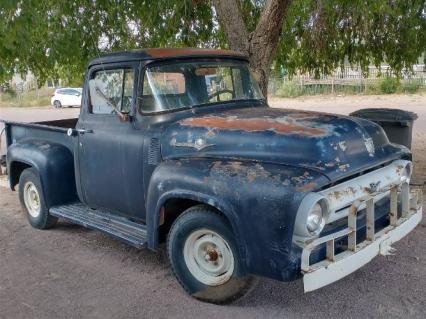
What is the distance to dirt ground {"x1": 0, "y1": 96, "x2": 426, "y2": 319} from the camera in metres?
3.81

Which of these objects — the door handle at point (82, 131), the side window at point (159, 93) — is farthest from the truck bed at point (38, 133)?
the side window at point (159, 93)

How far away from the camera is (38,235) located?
5777mm

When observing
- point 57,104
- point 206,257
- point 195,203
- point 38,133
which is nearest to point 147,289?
point 206,257

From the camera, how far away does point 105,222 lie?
4840 mm

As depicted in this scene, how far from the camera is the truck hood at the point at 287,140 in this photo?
3.63 m

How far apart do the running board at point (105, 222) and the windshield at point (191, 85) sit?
3.40ft

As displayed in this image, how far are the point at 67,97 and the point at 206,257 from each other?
2906cm

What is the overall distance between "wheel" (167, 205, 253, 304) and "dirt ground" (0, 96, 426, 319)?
13 centimetres

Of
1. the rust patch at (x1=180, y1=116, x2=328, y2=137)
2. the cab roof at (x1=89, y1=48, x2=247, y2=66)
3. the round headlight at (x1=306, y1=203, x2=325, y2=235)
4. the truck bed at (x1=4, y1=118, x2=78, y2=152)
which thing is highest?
the cab roof at (x1=89, y1=48, x2=247, y2=66)

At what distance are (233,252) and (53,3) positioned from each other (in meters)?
6.06

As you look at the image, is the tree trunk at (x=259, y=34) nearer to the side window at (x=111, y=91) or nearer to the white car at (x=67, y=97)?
the side window at (x=111, y=91)

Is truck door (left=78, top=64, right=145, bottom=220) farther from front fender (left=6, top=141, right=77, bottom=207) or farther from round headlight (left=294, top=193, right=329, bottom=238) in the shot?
round headlight (left=294, top=193, right=329, bottom=238)

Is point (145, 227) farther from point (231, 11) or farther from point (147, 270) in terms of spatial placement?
point (231, 11)

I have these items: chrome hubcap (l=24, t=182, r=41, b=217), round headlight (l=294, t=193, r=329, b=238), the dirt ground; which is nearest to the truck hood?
round headlight (l=294, t=193, r=329, b=238)
